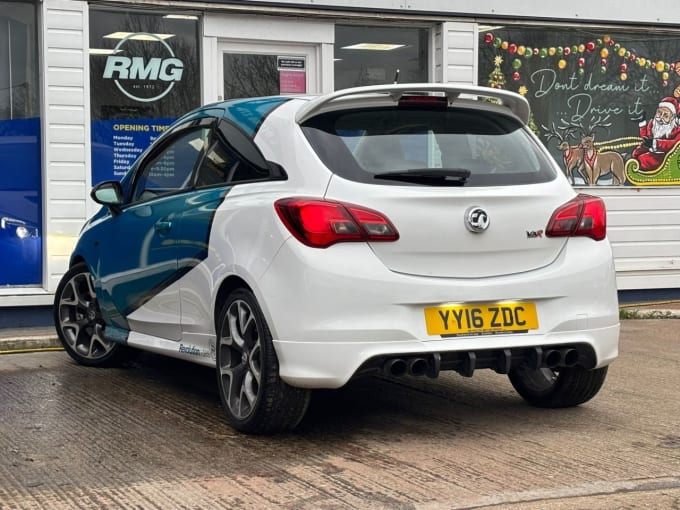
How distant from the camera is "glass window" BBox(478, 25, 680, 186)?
1145 centimetres


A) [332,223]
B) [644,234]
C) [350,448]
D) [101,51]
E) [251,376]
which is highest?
[101,51]

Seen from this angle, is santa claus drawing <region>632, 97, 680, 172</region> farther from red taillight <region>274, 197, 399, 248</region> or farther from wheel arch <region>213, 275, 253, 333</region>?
red taillight <region>274, 197, 399, 248</region>

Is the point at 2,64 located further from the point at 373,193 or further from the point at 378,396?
the point at 373,193

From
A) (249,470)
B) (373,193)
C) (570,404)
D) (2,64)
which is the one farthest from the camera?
(2,64)

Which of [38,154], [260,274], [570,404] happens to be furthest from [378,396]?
[38,154]

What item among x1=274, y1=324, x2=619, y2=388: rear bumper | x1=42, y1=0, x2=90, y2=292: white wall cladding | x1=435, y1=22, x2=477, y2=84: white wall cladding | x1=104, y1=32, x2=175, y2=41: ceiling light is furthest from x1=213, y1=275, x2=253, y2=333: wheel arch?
x1=435, y1=22, x2=477, y2=84: white wall cladding

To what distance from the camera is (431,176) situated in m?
→ 5.11

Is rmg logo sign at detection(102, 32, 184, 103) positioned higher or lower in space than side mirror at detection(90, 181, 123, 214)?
higher

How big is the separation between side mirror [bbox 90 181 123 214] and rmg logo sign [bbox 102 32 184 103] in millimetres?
3434

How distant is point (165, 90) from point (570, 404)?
572cm

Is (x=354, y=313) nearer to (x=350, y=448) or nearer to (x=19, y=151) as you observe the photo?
(x=350, y=448)

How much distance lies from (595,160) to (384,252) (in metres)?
7.28

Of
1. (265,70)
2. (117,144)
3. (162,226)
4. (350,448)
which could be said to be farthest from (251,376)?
(265,70)

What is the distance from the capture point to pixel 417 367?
16.3ft
